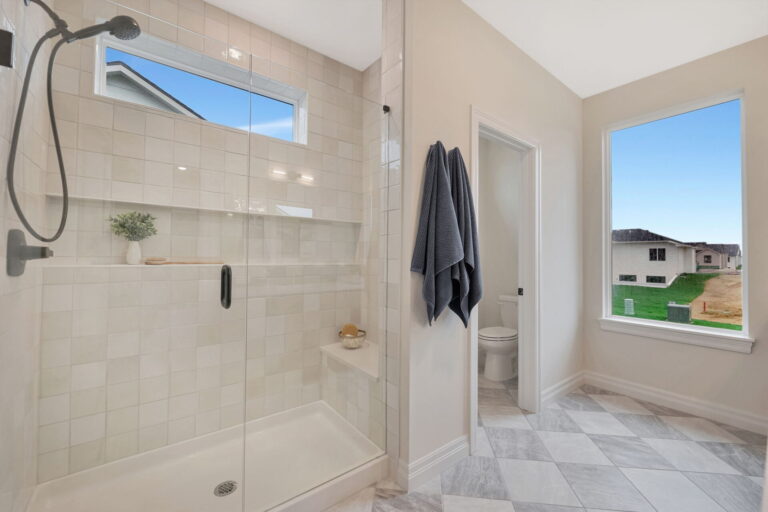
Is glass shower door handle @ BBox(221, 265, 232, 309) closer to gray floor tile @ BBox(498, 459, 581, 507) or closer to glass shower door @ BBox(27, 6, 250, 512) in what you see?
glass shower door @ BBox(27, 6, 250, 512)

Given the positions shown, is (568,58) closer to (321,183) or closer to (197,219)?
(321,183)

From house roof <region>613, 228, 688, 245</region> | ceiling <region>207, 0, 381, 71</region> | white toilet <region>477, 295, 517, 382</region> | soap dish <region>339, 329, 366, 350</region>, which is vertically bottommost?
white toilet <region>477, 295, 517, 382</region>

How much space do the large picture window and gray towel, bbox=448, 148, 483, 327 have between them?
1873 mm

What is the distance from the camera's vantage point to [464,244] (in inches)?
66.6

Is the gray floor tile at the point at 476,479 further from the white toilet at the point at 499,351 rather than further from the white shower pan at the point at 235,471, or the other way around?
the white toilet at the point at 499,351

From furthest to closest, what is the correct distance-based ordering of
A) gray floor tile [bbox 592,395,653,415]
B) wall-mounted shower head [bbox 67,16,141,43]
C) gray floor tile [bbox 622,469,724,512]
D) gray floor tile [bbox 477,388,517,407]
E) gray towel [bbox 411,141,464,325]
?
gray floor tile [bbox 477,388,517,407] < gray floor tile [bbox 592,395,653,415] < gray towel [bbox 411,141,464,325] < gray floor tile [bbox 622,469,724,512] < wall-mounted shower head [bbox 67,16,141,43]

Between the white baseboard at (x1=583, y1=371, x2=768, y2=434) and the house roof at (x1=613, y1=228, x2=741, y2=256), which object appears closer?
the white baseboard at (x1=583, y1=371, x2=768, y2=434)

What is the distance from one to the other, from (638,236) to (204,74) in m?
3.45

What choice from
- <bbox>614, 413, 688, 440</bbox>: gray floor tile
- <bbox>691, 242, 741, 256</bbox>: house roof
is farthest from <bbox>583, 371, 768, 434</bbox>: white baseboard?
<bbox>691, 242, 741, 256</bbox>: house roof

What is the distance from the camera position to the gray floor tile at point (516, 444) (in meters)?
1.85

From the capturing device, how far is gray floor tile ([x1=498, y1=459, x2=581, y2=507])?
151 cm

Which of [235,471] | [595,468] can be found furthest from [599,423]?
[235,471]

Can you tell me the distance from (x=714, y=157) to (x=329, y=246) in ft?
9.71

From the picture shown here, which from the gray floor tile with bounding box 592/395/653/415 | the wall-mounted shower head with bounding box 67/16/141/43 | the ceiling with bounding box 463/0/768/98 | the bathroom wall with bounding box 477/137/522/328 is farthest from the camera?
the bathroom wall with bounding box 477/137/522/328
